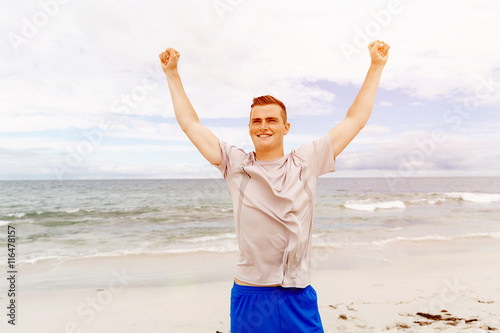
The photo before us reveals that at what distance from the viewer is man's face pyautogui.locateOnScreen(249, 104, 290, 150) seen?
2.05 m

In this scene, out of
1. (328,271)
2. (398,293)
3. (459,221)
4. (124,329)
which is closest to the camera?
(124,329)

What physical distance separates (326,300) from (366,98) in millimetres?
4411

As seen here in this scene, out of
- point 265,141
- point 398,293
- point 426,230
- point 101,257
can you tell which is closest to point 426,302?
point 398,293

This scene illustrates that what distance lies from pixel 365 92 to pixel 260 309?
1402 millimetres

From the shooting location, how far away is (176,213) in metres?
20.1

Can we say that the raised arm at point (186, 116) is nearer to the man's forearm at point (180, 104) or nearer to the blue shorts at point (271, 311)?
the man's forearm at point (180, 104)

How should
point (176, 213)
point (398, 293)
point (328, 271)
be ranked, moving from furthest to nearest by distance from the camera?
point (176, 213) → point (328, 271) → point (398, 293)

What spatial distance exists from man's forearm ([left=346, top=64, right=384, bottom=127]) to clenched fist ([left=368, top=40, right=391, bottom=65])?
3cm

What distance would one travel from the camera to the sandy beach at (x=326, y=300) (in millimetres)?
4914

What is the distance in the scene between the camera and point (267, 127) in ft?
6.72

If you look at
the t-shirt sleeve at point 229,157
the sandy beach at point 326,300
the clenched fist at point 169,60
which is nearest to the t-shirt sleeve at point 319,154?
the t-shirt sleeve at point 229,157

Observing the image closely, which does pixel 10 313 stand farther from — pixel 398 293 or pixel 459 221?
pixel 459 221

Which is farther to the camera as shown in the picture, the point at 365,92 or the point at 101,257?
the point at 101,257

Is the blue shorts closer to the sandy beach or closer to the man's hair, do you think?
the man's hair
